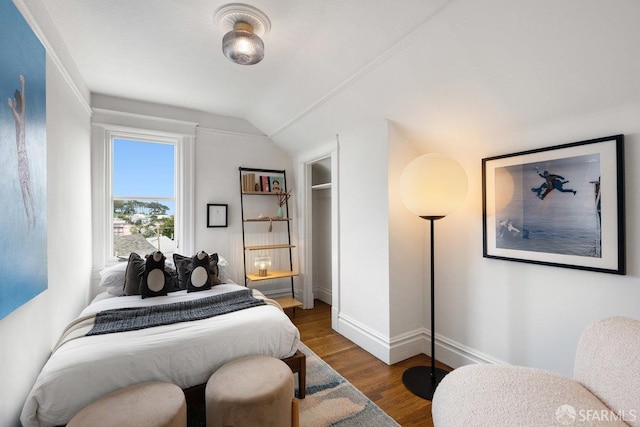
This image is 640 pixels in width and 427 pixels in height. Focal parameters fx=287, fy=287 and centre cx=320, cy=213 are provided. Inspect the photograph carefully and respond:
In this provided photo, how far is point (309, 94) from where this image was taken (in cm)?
287

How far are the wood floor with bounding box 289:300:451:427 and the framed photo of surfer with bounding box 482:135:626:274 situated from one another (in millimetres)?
1207

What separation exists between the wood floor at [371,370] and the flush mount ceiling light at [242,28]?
2589 mm

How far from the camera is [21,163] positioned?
1.36 m

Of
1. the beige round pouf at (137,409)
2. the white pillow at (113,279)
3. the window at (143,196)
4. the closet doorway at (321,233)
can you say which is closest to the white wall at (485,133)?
the closet doorway at (321,233)

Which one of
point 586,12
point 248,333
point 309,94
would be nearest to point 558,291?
point 586,12

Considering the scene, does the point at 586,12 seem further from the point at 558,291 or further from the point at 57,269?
the point at 57,269

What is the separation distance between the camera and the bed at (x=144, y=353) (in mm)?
1402

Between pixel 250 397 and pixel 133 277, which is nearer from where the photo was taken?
pixel 250 397

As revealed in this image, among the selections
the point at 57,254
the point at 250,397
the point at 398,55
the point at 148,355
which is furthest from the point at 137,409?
the point at 398,55

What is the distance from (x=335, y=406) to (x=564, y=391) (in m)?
1.33

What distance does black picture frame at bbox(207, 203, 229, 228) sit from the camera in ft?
12.3

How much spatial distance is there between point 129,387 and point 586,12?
291 cm

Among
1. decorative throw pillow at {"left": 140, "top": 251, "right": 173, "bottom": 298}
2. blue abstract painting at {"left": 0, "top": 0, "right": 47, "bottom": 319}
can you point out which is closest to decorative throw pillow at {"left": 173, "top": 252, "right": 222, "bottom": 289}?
decorative throw pillow at {"left": 140, "top": 251, "right": 173, "bottom": 298}

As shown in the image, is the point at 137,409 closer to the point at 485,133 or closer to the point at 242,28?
the point at 242,28
